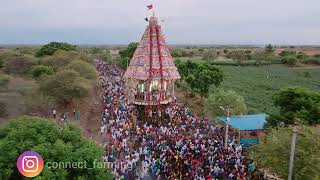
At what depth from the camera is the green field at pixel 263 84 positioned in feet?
137

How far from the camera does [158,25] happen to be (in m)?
29.7

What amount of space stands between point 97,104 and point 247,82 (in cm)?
3378

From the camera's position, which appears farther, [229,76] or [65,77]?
[229,76]

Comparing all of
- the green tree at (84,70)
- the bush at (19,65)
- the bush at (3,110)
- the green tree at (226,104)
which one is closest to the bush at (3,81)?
the green tree at (84,70)

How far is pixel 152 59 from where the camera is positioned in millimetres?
28719

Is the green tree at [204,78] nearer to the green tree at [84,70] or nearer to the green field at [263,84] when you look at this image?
the green field at [263,84]

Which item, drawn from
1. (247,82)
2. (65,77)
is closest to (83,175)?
(65,77)

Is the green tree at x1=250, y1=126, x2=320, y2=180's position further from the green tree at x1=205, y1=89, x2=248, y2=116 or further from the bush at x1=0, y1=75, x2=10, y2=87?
the bush at x1=0, y1=75, x2=10, y2=87

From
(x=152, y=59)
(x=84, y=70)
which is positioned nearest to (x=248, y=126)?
(x=152, y=59)

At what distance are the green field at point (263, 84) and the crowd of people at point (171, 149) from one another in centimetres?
1186

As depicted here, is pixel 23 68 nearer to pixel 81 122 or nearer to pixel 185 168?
pixel 81 122

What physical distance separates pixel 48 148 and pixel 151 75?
56.1ft

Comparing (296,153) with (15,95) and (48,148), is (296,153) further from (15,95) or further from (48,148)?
(15,95)

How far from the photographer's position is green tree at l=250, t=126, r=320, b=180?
Result: 48.9 feet
